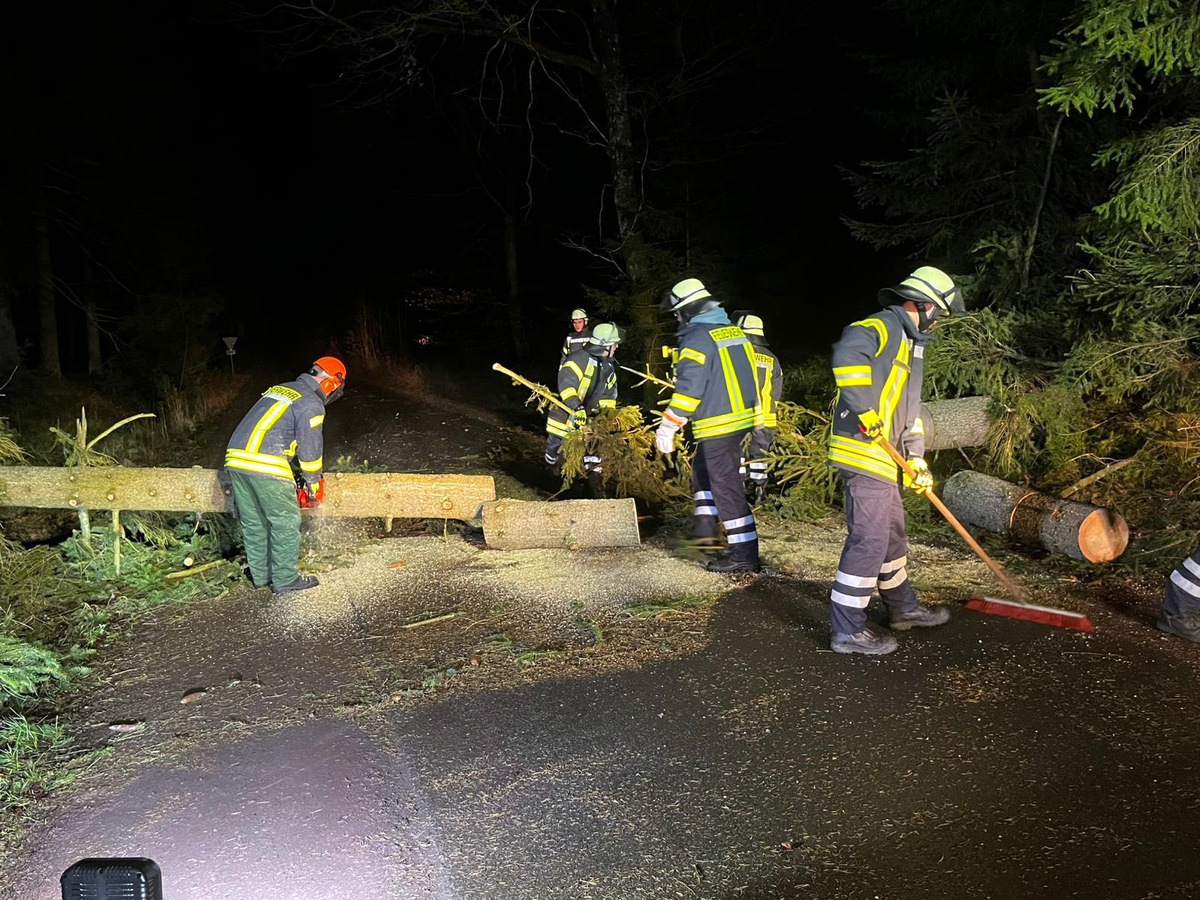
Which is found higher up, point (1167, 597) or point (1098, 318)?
point (1098, 318)

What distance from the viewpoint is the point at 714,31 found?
14.4 metres

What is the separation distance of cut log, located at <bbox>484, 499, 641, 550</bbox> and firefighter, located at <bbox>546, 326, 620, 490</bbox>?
2112 mm

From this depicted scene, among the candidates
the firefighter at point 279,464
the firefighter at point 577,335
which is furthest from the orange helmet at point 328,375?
the firefighter at point 577,335

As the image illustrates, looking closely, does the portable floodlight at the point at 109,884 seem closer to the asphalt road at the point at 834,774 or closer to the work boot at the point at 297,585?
the asphalt road at the point at 834,774

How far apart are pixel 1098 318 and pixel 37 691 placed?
30.5 ft

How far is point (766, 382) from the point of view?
7625 mm

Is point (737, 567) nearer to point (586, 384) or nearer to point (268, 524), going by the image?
point (268, 524)

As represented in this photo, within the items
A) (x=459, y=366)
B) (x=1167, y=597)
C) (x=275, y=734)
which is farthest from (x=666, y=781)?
(x=459, y=366)

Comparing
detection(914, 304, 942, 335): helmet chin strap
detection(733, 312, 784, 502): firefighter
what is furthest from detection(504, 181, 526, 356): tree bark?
detection(914, 304, 942, 335): helmet chin strap

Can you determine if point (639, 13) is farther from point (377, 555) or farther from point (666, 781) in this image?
point (666, 781)

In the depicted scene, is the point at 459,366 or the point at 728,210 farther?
the point at 459,366

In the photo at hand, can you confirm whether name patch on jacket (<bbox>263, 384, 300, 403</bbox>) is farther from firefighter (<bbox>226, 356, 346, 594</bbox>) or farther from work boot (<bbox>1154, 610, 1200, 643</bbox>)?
work boot (<bbox>1154, 610, 1200, 643</bbox>)

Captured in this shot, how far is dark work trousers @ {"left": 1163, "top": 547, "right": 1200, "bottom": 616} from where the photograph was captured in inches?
194

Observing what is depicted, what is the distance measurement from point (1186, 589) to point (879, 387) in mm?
2047
